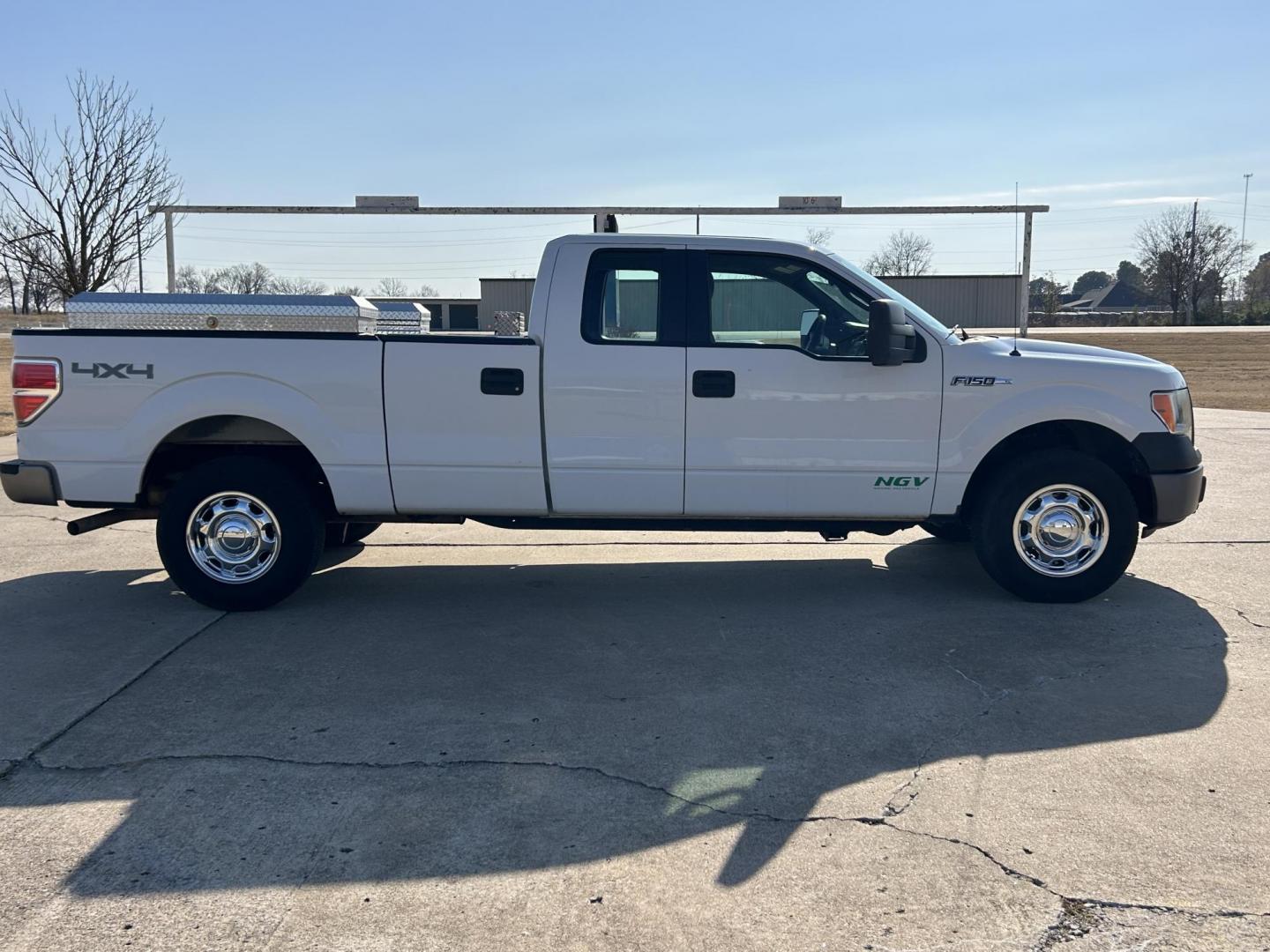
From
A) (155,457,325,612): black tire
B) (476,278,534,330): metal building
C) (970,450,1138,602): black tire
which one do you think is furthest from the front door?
(476,278,534,330): metal building

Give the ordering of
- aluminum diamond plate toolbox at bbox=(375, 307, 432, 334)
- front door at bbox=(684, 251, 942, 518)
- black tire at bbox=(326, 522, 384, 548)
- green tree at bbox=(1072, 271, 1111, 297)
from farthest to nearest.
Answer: green tree at bbox=(1072, 271, 1111, 297) < black tire at bbox=(326, 522, 384, 548) < aluminum diamond plate toolbox at bbox=(375, 307, 432, 334) < front door at bbox=(684, 251, 942, 518)

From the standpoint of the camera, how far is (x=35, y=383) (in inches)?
227

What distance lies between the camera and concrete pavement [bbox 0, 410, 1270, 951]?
9.77 ft

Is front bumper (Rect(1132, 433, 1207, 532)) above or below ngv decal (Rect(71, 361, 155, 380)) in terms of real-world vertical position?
below

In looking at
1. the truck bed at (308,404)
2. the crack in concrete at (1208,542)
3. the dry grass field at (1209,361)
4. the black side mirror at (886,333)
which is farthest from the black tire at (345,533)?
the dry grass field at (1209,361)

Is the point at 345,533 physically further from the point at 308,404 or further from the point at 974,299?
the point at 974,299

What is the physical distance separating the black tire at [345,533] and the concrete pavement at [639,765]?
0.90 m

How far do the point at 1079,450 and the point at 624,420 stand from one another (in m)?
2.80

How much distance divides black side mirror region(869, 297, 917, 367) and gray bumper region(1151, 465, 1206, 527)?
1723mm

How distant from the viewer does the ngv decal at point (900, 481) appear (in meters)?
5.92

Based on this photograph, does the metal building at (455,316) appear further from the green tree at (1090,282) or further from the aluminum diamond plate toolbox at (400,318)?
the green tree at (1090,282)

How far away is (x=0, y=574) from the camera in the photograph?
6.92 m

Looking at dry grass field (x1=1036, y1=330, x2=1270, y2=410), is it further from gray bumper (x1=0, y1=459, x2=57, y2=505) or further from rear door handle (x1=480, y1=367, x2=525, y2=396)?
gray bumper (x1=0, y1=459, x2=57, y2=505)

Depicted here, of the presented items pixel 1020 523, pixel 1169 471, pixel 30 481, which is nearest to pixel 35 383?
pixel 30 481
